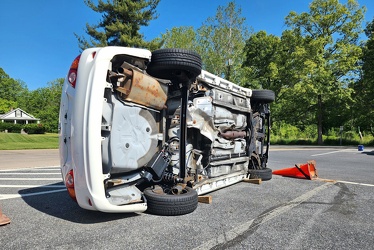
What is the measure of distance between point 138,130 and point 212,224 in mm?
1519

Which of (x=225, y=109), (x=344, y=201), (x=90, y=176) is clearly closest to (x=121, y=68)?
(x=90, y=176)

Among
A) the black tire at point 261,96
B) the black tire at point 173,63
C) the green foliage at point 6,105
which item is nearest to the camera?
the black tire at point 173,63

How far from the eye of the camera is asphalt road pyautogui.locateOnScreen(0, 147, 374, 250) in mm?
2785

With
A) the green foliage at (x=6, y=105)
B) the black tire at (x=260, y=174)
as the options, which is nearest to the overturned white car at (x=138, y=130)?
the black tire at (x=260, y=174)

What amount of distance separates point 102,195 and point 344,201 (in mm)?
4056

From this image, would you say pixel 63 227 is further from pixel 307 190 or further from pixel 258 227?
pixel 307 190

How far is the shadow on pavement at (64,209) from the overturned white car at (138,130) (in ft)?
1.16

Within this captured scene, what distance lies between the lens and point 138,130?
3629mm

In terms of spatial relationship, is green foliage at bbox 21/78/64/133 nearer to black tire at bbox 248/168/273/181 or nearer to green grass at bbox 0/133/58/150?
green grass at bbox 0/133/58/150

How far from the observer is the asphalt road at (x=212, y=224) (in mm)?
2785

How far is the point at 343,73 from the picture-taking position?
27.6 m

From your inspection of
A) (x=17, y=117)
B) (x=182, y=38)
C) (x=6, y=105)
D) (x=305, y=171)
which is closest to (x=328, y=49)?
(x=182, y=38)

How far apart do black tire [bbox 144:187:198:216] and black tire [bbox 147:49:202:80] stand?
1.69 metres

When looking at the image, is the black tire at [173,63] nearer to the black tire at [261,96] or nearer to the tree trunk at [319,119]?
the black tire at [261,96]
